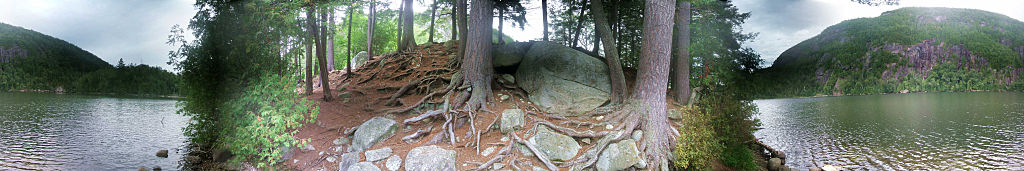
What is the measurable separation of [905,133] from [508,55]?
17.9 meters

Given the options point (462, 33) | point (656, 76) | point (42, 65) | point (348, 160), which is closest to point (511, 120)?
point (656, 76)

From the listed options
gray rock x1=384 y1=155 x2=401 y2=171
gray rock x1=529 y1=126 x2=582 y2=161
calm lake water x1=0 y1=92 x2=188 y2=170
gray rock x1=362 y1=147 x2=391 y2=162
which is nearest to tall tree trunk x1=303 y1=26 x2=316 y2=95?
gray rock x1=362 y1=147 x2=391 y2=162

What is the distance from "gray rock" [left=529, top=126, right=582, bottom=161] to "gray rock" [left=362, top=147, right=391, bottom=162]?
7.50 ft

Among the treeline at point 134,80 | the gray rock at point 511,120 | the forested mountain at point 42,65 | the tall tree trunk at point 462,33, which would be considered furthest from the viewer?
the forested mountain at point 42,65

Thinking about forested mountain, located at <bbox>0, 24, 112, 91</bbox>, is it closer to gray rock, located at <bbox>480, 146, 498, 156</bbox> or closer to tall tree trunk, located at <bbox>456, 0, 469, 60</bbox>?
tall tree trunk, located at <bbox>456, 0, 469, 60</bbox>

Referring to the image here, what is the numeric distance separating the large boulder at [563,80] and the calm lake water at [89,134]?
638cm

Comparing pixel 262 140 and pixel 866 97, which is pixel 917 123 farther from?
pixel 262 140

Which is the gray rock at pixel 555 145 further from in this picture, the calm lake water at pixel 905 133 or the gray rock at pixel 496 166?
the calm lake water at pixel 905 133

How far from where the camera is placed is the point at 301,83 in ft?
20.3

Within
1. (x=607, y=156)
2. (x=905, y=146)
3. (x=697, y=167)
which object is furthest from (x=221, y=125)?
(x=905, y=146)

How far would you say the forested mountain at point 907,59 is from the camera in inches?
1063

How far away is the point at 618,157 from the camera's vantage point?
5809 mm

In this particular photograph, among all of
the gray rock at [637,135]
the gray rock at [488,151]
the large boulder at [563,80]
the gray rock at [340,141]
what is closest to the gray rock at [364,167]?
the gray rock at [340,141]

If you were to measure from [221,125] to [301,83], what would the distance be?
54.9 inches
